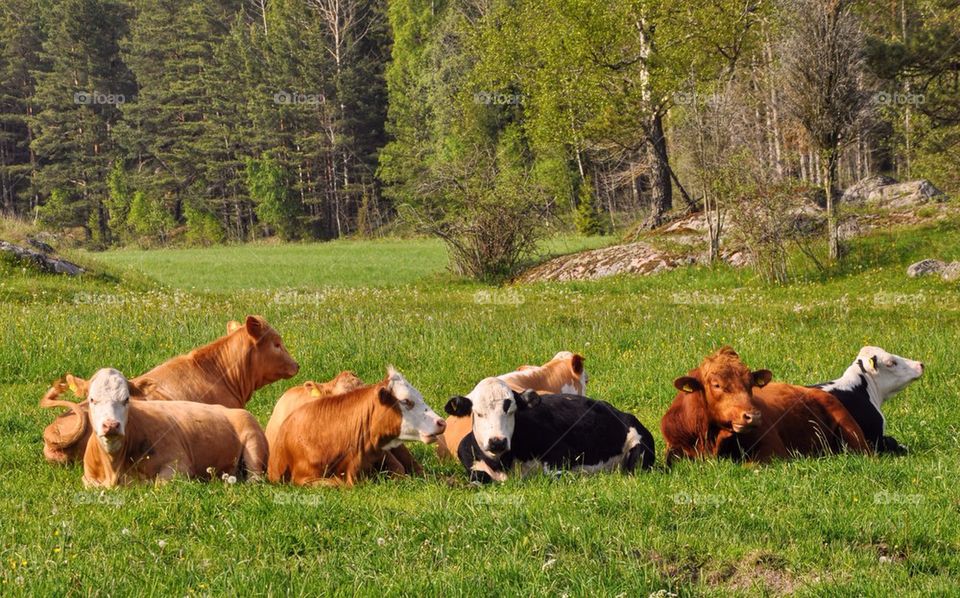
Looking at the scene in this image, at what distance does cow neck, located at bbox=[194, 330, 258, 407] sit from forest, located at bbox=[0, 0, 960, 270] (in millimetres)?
26358

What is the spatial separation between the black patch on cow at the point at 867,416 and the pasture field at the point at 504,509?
0.47 meters

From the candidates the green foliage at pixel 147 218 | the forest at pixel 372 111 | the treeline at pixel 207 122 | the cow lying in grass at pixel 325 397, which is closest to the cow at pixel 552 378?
the cow lying in grass at pixel 325 397

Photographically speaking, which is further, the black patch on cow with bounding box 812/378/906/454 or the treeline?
the treeline

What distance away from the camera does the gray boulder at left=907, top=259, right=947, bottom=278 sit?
86.3ft

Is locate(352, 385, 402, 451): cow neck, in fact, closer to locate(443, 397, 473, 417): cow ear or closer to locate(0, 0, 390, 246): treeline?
locate(443, 397, 473, 417): cow ear

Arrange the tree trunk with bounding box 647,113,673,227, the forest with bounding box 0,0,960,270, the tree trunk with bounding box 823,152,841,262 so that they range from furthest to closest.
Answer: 1. the forest with bounding box 0,0,960,270
2. the tree trunk with bounding box 647,113,673,227
3. the tree trunk with bounding box 823,152,841,262

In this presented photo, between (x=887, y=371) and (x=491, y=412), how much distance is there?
4596 millimetres

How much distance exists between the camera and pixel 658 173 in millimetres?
41844

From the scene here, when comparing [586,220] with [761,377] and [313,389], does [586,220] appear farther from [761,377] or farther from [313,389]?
[761,377]

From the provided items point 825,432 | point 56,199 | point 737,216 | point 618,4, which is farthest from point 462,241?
point 56,199

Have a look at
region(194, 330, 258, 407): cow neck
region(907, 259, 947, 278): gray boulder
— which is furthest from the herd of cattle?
region(907, 259, 947, 278): gray boulder

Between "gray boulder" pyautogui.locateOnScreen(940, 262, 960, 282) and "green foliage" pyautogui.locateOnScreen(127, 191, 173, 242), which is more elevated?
"green foliage" pyautogui.locateOnScreen(127, 191, 173, 242)

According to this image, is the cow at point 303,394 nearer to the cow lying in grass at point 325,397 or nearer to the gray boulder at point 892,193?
the cow lying in grass at point 325,397

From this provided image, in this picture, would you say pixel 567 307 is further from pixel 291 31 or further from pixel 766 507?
pixel 291 31
